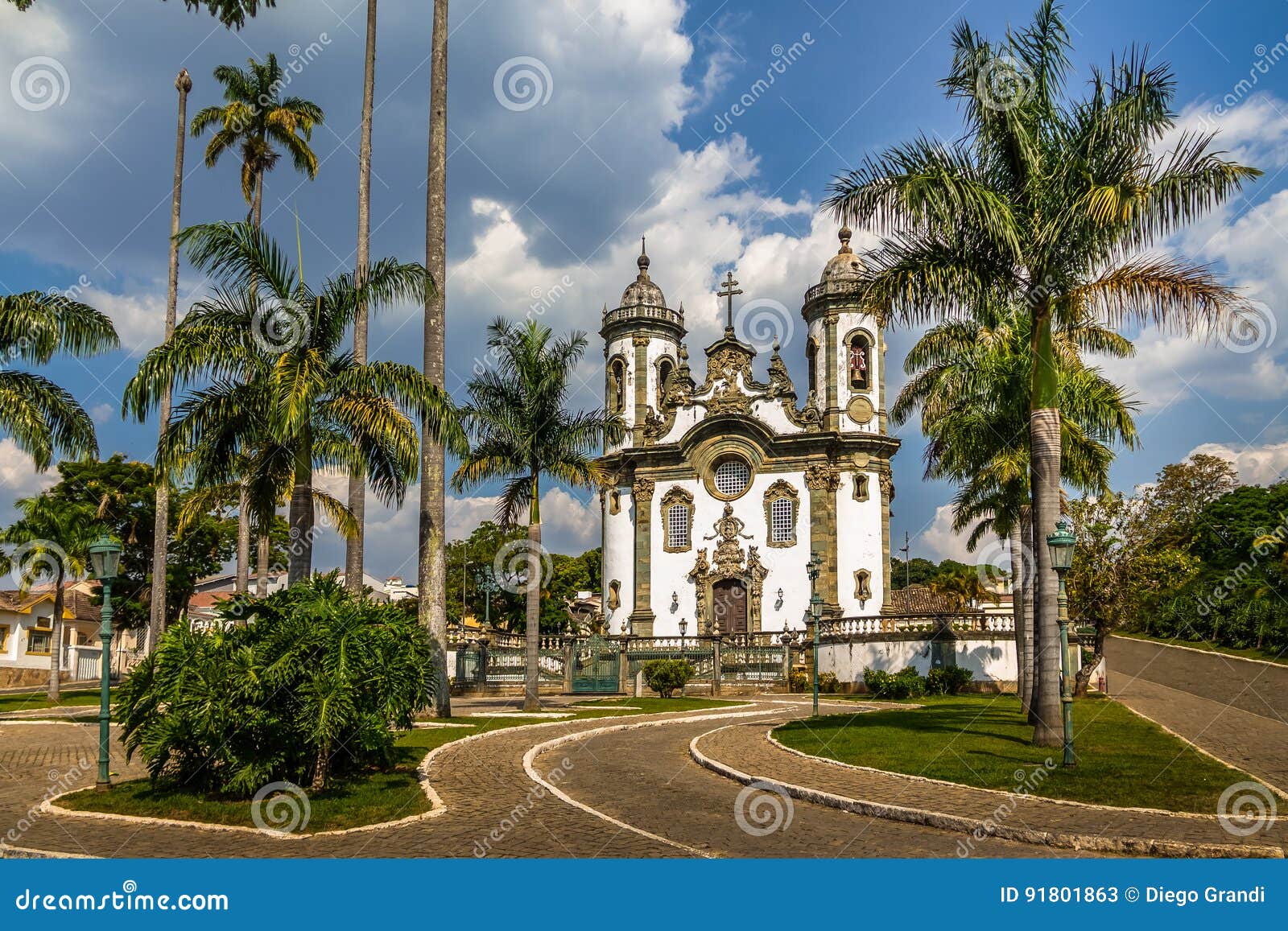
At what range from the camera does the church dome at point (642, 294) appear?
5016cm

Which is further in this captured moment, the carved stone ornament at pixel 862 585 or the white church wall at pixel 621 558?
the white church wall at pixel 621 558

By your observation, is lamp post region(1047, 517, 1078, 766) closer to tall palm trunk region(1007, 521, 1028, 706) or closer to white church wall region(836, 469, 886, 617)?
tall palm trunk region(1007, 521, 1028, 706)

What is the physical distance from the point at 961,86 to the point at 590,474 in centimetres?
1297

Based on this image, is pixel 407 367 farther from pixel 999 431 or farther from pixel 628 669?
pixel 628 669

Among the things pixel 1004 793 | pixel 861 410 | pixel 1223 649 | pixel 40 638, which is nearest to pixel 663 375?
pixel 861 410

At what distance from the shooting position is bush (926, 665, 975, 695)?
31.0 meters

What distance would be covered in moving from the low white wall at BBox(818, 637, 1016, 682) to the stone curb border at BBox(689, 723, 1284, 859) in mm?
22767

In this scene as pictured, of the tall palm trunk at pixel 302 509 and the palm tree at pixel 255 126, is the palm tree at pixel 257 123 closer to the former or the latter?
the palm tree at pixel 255 126

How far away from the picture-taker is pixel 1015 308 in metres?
16.0

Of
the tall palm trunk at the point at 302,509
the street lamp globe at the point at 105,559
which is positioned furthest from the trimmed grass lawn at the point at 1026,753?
the street lamp globe at the point at 105,559

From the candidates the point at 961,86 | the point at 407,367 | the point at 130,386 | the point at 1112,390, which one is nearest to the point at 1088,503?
the point at 1112,390

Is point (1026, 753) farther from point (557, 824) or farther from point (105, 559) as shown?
point (105, 559)

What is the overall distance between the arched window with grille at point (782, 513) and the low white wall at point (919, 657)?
10349 mm

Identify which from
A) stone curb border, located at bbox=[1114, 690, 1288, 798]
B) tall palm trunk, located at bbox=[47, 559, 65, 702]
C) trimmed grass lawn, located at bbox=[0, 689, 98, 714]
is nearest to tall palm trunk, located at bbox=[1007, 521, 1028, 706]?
stone curb border, located at bbox=[1114, 690, 1288, 798]
